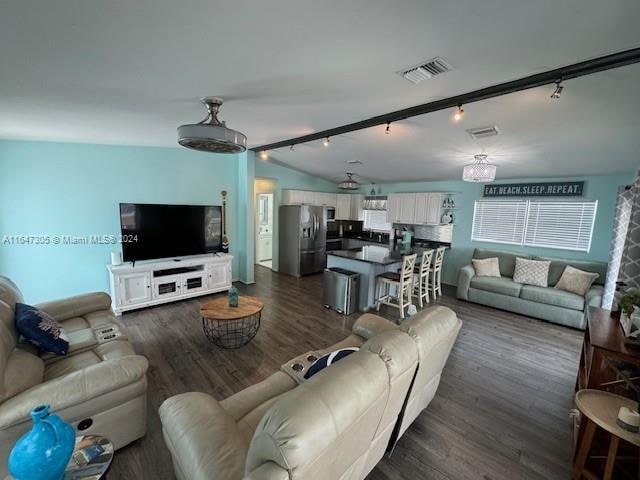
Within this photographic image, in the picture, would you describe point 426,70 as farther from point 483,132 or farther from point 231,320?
point 231,320

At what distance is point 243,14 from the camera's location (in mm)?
1355

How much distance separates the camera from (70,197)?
3812 millimetres

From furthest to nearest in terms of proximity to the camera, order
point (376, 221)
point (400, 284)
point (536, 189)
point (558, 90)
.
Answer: point (376, 221) → point (536, 189) → point (400, 284) → point (558, 90)

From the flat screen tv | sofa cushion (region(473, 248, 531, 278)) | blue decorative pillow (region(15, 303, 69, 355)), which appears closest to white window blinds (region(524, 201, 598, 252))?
sofa cushion (region(473, 248, 531, 278))

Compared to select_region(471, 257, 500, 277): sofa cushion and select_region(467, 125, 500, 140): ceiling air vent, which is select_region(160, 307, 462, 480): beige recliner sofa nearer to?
select_region(467, 125, 500, 140): ceiling air vent

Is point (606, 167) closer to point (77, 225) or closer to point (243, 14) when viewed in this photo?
point (243, 14)

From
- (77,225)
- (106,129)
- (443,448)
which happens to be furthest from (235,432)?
(77,225)

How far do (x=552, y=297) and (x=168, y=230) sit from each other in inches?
248

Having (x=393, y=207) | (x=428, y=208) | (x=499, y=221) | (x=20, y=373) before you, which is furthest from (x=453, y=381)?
(x=393, y=207)

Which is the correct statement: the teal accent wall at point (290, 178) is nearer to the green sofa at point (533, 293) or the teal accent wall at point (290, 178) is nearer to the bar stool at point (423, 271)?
the bar stool at point (423, 271)

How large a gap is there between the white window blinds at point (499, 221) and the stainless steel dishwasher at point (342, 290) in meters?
3.25

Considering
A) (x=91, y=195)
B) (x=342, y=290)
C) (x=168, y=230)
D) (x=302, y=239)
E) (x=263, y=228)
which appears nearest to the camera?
(x=91, y=195)

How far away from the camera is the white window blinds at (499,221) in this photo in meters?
5.22

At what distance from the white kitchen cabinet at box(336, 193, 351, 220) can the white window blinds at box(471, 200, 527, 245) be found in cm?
327
